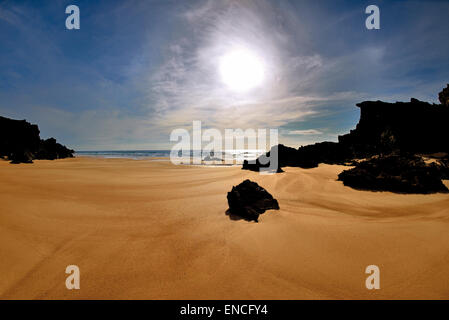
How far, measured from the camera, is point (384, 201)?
3.43 meters

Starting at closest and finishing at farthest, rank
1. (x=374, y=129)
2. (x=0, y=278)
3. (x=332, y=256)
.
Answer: (x=0, y=278) → (x=332, y=256) → (x=374, y=129)

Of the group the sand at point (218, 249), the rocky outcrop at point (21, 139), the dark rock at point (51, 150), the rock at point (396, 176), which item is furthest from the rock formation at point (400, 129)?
the rocky outcrop at point (21, 139)

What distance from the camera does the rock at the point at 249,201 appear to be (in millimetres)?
2888

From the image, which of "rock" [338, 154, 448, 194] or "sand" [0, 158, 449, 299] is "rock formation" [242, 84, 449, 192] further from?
"sand" [0, 158, 449, 299]

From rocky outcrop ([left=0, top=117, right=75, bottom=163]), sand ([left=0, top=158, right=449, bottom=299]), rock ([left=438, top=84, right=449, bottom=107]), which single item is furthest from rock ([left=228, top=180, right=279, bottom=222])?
rock ([left=438, top=84, right=449, bottom=107])

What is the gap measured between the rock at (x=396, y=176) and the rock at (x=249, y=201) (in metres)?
2.93

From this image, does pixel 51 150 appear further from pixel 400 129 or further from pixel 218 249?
pixel 400 129

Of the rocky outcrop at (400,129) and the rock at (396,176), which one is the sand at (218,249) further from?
the rocky outcrop at (400,129)

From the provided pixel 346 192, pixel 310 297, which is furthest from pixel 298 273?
pixel 346 192

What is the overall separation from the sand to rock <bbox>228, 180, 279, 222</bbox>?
0.20m
